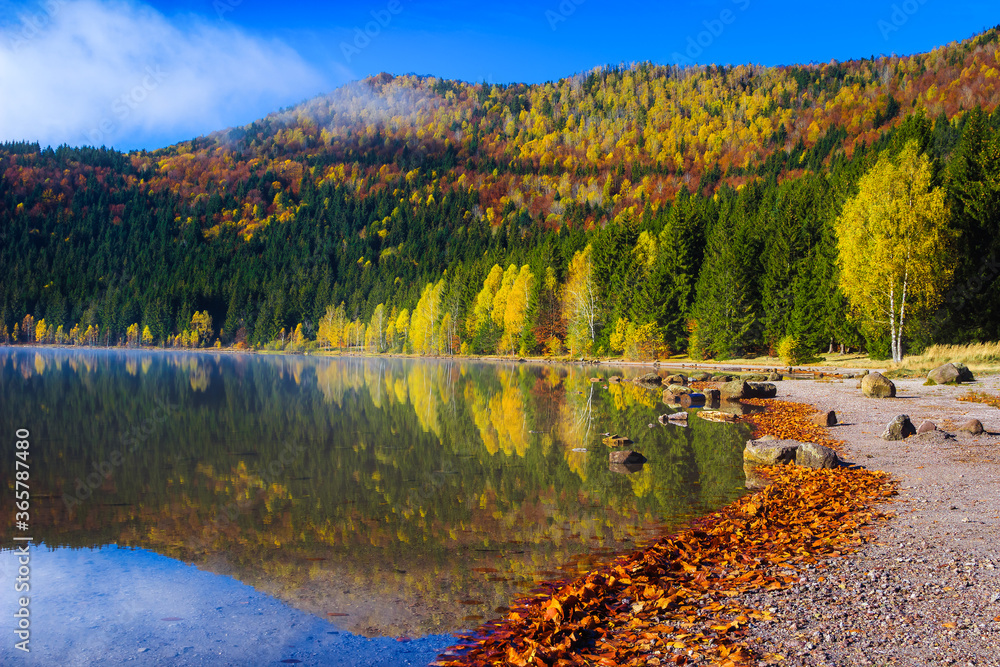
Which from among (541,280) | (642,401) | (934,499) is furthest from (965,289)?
(541,280)

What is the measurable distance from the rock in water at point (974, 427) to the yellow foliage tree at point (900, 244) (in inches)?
919

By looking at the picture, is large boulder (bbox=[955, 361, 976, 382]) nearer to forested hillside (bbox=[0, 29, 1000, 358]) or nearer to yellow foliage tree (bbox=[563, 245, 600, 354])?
forested hillside (bbox=[0, 29, 1000, 358])

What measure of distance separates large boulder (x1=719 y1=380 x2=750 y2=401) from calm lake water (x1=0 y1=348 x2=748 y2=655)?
25.0 ft

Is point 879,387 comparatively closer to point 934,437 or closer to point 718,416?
point 718,416

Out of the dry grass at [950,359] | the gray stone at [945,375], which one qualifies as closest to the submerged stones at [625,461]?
the gray stone at [945,375]

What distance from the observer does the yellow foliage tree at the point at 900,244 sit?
118ft

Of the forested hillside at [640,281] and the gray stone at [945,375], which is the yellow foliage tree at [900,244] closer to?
the forested hillside at [640,281]

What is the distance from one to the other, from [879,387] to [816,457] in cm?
1541

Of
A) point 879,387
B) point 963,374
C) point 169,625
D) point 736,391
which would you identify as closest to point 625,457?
point 169,625

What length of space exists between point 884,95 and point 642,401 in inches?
8832

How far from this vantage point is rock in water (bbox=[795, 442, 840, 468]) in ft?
40.4

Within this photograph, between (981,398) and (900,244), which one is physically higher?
(900,244)

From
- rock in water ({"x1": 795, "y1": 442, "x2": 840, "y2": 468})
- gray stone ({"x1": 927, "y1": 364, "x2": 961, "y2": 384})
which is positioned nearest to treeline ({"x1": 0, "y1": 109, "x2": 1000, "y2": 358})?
gray stone ({"x1": 927, "y1": 364, "x2": 961, "y2": 384})

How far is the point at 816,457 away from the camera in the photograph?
1251cm
